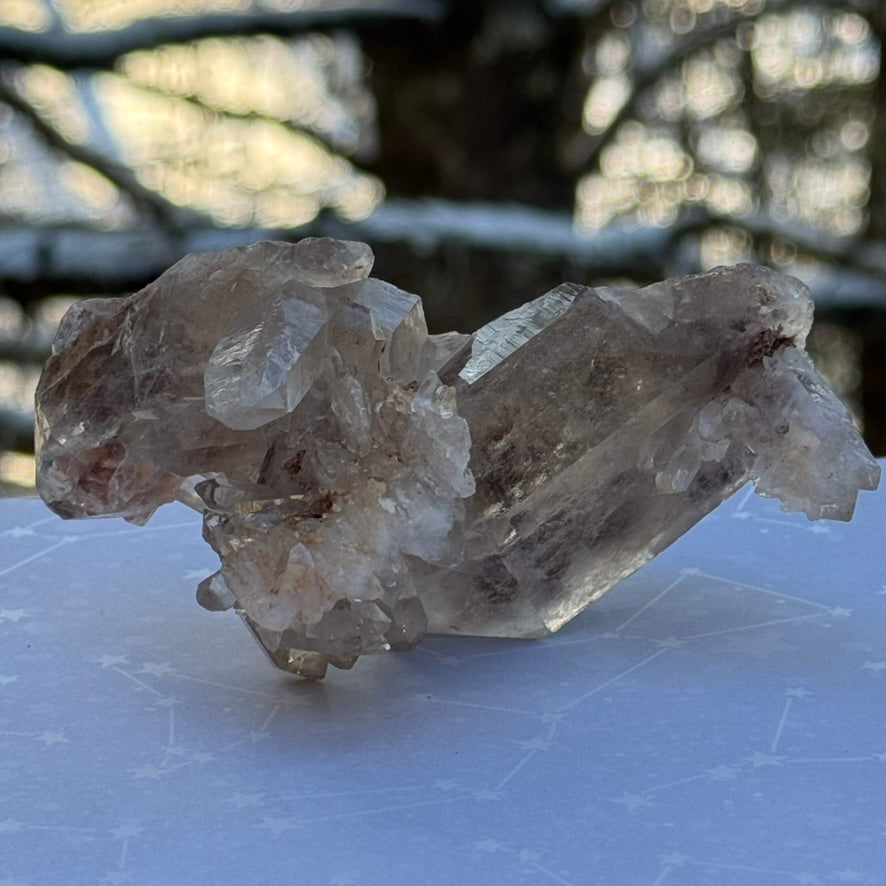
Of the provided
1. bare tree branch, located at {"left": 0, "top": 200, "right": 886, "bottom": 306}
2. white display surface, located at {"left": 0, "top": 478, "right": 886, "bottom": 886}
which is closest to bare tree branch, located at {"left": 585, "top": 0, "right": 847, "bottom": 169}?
bare tree branch, located at {"left": 0, "top": 200, "right": 886, "bottom": 306}

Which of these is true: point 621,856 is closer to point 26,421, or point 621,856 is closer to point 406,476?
point 406,476

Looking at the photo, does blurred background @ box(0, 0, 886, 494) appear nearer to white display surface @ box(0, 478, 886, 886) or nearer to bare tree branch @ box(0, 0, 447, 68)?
bare tree branch @ box(0, 0, 447, 68)

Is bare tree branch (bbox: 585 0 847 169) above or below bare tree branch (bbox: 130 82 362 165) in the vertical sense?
above

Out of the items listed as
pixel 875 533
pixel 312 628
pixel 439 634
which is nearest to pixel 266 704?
pixel 312 628

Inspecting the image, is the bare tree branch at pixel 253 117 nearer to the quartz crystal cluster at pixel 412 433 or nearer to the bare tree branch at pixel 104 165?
the bare tree branch at pixel 104 165

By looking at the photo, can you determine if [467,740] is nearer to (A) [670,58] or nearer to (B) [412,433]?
(B) [412,433]

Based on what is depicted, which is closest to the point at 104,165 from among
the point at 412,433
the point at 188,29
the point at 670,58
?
the point at 188,29
